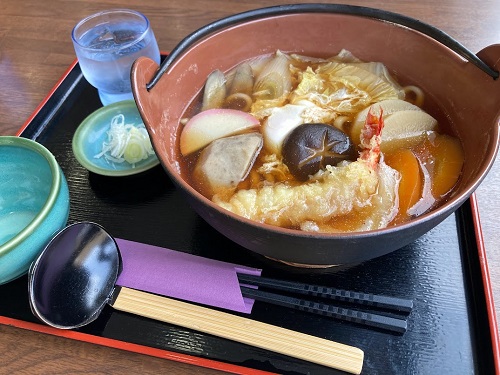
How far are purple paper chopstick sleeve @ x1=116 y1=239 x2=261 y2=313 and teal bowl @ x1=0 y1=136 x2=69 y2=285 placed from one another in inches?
7.7

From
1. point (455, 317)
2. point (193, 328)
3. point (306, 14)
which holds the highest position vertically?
point (306, 14)

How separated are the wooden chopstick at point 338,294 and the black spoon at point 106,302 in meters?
0.10

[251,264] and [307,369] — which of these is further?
[251,264]

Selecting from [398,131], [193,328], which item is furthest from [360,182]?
[193,328]

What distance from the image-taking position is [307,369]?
3.06 feet

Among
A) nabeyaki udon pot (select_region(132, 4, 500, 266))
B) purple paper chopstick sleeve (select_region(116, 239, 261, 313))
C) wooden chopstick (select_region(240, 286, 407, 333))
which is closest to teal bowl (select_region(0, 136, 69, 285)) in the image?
purple paper chopstick sleeve (select_region(116, 239, 261, 313))

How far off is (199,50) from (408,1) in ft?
4.02

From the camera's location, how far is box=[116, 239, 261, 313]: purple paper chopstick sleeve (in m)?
1.03

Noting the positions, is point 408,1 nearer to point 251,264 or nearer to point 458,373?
point 251,264

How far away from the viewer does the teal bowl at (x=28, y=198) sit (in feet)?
3.46

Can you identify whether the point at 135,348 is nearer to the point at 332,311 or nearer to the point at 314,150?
the point at 332,311

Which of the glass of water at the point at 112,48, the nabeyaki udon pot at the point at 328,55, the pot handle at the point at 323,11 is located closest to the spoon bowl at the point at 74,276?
the nabeyaki udon pot at the point at 328,55

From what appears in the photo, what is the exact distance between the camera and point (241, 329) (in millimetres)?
979

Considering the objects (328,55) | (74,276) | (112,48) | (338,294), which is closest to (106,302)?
(74,276)
